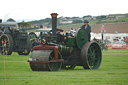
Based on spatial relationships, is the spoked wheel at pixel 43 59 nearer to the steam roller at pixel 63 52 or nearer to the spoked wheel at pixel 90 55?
the steam roller at pixel 63 52

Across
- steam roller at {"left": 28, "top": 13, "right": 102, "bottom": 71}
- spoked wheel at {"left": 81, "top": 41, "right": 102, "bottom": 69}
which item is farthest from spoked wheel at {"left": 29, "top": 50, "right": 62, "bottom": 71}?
spoked wheel at {"left": 81, "top": 41, "right": 102, "bottom": 69}

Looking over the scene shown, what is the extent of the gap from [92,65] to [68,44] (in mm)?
1518

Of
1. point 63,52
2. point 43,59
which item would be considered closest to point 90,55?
point 63,52

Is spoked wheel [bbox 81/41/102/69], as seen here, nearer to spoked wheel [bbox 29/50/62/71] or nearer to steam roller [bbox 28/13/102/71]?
steam roller [bbox 28/13/102/71]

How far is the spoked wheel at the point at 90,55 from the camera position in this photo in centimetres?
1552

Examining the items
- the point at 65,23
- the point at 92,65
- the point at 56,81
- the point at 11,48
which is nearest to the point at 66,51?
the point at 92,65

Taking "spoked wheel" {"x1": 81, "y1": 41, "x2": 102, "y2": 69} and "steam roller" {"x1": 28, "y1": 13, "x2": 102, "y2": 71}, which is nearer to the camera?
"steam roller" {"x1": 28, "y1": 13, "x2": 102, "y2": 71}

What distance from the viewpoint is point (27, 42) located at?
27.1 meters

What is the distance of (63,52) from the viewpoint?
1515 cm

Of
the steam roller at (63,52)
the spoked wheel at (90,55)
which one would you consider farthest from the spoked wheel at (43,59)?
the spoked wheel at (90,55)

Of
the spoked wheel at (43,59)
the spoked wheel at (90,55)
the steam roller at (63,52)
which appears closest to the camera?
the spoked wheel at (43,59)

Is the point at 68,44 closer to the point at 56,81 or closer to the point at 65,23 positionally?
the point at 56,81

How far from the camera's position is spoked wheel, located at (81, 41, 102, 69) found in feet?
50.9

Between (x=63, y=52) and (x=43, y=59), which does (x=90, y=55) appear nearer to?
(x=63, y=52)
